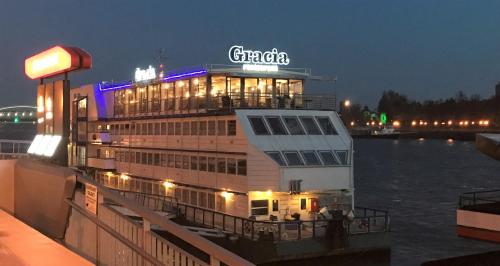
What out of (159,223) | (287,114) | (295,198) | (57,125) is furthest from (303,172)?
(159,223)

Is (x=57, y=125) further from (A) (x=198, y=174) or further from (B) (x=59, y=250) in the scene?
(A) (x=198, y=174)

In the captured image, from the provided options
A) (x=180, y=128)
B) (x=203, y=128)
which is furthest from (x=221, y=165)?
(x=180, y=128)

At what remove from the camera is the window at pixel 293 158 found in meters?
30.4

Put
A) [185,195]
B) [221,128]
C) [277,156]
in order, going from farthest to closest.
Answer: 1. [185,195]
2. [221,128]
3. [277,156]

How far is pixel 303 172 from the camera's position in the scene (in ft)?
99.0

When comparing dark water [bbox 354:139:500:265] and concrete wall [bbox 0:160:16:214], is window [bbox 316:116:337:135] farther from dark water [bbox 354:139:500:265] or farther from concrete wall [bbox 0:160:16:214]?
concrete wall [bbox 0:160:16:214]

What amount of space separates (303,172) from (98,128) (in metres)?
24.2

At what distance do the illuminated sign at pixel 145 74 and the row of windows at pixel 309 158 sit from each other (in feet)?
47.8

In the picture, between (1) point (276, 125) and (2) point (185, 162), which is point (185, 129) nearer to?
(2) point (185, 162)

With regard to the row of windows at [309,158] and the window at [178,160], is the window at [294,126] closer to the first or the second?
the row of windows at [309,158]

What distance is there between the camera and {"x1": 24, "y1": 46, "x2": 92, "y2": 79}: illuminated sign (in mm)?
14789

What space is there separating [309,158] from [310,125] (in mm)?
2576

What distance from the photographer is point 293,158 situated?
3073 centimetres

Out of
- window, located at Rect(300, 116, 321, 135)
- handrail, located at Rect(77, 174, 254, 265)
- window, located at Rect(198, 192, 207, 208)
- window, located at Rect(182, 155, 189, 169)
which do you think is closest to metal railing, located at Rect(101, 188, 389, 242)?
window, located at Rect(198, 192, 207, 208)
